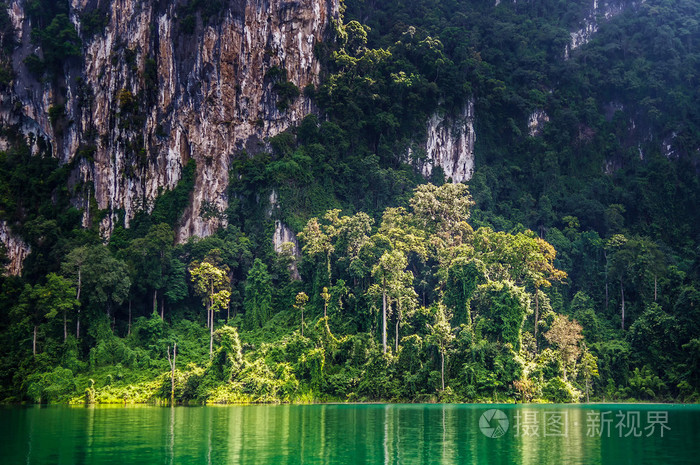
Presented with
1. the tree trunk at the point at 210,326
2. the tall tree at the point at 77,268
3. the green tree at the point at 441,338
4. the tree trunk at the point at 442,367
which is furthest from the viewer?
the tall tree at the point at 77,268

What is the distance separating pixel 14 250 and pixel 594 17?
58.6 metres

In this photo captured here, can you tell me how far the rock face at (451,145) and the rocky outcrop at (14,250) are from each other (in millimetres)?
33173

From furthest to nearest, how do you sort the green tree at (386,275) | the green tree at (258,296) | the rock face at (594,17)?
the rock face at (594,17), the green tree at (258,296), the green tree at (386,275)

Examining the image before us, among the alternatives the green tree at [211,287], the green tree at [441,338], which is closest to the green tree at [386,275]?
the green tree at [441,338]

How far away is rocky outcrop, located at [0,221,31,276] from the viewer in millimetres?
56219

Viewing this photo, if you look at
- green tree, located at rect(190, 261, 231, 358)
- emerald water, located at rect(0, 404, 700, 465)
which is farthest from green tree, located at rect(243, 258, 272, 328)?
emerald water, located at rect(0, 404, 700, 465)

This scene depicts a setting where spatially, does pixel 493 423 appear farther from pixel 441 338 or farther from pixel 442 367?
pixel 441 338

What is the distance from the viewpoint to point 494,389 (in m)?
40.6

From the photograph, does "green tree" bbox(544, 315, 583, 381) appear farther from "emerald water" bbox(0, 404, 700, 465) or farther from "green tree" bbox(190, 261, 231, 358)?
"green tree" bbox(190, 261, 231, 358)

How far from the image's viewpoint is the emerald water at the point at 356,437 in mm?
17172

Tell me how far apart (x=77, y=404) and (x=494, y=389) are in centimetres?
2420

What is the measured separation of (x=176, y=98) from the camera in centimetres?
5847

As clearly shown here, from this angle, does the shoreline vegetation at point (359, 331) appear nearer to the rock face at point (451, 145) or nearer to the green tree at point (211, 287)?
the green tree at point (211, 287)

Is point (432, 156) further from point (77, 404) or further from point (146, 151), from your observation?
point (77, 404)
